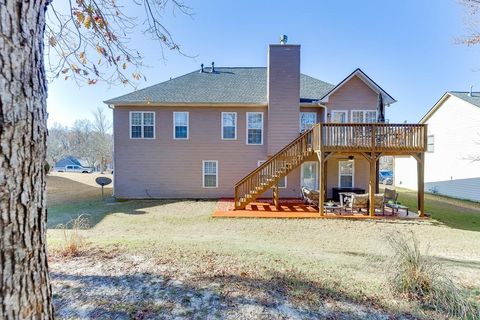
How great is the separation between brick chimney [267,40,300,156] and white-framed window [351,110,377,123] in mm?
3158

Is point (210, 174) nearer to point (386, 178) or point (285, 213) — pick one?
point (285, 213)

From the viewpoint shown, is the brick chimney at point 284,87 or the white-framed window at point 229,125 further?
the white-framed window at point 229,125

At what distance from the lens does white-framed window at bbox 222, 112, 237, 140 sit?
14.2 m

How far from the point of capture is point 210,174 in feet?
46.8

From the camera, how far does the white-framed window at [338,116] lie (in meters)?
13.5

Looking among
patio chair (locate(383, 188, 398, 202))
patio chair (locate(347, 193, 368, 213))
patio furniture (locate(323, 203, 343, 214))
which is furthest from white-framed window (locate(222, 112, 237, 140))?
patio chair (locate(383, 188, 398, 202))

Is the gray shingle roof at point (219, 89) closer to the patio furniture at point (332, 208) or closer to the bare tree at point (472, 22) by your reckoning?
the patio furniture at point (332, 208)

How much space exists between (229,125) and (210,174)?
3058 mm

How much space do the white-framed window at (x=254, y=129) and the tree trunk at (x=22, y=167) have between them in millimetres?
12850

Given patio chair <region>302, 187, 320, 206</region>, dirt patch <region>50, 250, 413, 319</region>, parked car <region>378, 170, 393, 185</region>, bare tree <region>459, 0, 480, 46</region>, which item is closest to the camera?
dirt patch <region>50, 250, 413, 319</region>

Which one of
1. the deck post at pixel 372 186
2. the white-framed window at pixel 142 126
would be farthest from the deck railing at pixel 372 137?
the white-framed window at pixel 142 126

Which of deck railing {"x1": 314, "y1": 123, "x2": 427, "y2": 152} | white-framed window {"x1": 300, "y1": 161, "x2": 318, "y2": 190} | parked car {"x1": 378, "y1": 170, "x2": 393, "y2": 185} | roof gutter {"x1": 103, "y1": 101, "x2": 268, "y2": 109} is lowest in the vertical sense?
parked car {"x1": 378, "y1": 170, "x2": 393, "y2": 185}

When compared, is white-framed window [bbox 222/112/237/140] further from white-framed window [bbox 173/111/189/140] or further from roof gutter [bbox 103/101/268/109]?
white-framed window [bbox 173/111/189/140]

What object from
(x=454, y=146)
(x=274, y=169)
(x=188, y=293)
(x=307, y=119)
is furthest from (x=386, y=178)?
(x=188, y=293)
